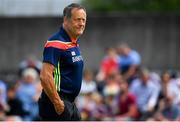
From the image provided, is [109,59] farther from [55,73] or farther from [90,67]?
[55,73]

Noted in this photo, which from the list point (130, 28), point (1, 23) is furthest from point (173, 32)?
point (1, 23)

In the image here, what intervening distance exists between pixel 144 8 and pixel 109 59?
37.5 feet

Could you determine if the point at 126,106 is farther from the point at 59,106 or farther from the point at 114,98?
the point at 59,106

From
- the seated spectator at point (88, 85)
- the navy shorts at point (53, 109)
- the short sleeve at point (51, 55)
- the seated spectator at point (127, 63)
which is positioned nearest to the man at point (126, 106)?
the seated spectator at point (88, 85)

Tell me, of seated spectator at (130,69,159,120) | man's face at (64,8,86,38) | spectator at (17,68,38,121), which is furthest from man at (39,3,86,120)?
spectator at (17,68,38,121)

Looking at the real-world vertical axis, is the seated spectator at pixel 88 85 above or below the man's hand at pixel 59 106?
below

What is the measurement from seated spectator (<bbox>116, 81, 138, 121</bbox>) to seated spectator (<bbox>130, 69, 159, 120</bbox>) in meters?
0.18

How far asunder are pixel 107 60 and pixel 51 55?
407 inches

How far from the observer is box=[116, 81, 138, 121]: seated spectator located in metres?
16.1

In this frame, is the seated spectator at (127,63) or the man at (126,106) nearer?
the man at (126,106)

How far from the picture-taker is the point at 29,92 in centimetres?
1716

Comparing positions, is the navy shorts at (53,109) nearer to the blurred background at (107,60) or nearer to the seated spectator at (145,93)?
the blurred background at (107,60)

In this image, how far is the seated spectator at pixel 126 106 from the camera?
53.0ft

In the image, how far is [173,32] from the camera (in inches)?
899
